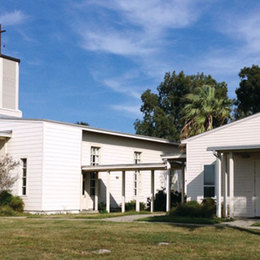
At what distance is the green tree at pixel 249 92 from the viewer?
158ft

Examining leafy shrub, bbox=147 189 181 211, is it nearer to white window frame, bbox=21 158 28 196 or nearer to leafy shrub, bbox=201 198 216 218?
leafy shrub, bbox=201 198 216 218

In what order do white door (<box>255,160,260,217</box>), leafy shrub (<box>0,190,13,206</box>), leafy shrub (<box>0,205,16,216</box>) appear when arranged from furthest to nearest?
leafy shrub (<box>0,190,13,206</box>), leafy shrub (<box>0,205,16,216</box>), white door (<box>255,160,260,217</box>)

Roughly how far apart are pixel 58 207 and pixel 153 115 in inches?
1109

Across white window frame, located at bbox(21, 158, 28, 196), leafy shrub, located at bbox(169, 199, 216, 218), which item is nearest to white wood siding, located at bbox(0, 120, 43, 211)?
white window frame, located at bbox(21, 158, 28, 196)

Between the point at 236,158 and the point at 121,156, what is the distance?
9.77m

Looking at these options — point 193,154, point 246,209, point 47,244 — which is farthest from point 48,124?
point 47,244

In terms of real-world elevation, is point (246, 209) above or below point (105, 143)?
below

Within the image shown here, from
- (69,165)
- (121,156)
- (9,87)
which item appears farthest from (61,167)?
(9,87)

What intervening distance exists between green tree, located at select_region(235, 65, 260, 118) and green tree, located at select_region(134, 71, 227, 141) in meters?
3.47

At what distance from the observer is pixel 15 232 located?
15891 millimetres

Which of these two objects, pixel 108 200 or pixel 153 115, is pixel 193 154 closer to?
pixel 108 200

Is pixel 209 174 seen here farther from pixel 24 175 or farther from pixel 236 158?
pixel 24 175

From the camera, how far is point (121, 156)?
31984 mm

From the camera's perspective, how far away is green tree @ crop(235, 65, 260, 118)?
158ft
